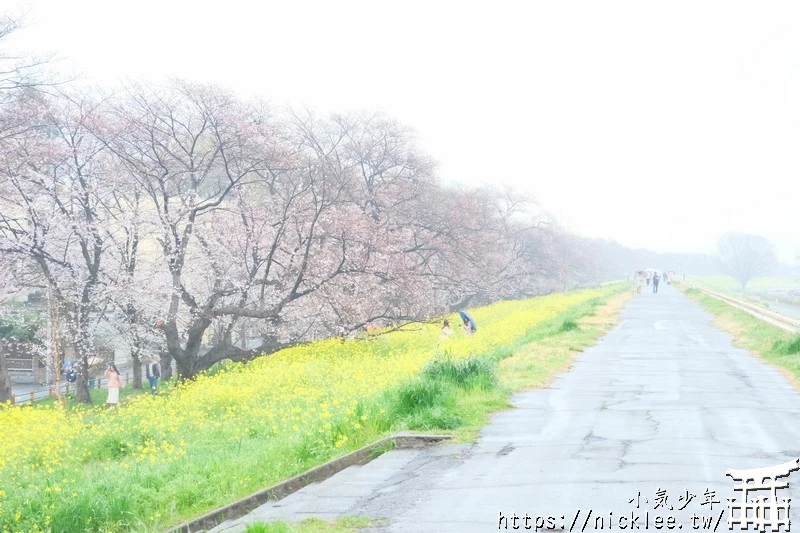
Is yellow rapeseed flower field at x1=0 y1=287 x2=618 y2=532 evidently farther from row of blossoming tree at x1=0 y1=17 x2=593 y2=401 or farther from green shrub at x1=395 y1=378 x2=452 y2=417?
row of blossoming tree at x1=0 y1=17 x2=593 y2=401

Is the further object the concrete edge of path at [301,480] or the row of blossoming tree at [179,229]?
the row of blossoming tree at [179,229]

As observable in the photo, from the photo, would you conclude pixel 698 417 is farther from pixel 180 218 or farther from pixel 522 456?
pixel 180 218

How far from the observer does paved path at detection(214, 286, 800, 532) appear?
7.38 meters


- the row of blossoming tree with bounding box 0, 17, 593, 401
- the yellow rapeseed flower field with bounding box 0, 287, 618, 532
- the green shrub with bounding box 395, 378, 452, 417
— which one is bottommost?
the yellow rapeseed flower field with bounding box 0, 287, 618, 532

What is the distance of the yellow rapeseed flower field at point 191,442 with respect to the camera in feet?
34.1

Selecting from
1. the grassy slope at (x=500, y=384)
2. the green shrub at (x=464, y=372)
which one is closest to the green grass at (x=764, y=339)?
the grassy slope at (x=500, y=384)

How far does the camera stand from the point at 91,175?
94.5ft

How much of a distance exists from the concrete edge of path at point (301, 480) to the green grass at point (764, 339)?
937 centimetres

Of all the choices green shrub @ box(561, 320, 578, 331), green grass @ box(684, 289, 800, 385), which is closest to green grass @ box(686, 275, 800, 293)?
green grass @ box(684, 289, 800, 385)

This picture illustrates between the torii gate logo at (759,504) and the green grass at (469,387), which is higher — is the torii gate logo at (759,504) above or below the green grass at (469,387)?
below

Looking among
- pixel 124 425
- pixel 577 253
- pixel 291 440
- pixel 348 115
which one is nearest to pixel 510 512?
pixel 291 440

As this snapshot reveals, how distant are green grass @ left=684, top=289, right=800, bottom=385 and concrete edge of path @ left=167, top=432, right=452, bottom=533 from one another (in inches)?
369

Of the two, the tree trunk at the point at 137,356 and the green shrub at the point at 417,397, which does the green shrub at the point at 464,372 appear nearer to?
the green shrub at the point at 417,397

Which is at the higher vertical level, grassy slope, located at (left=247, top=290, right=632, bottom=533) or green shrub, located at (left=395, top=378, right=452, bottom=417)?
green shrub, located at (left=395, top=378, right=452, bottom=417)
